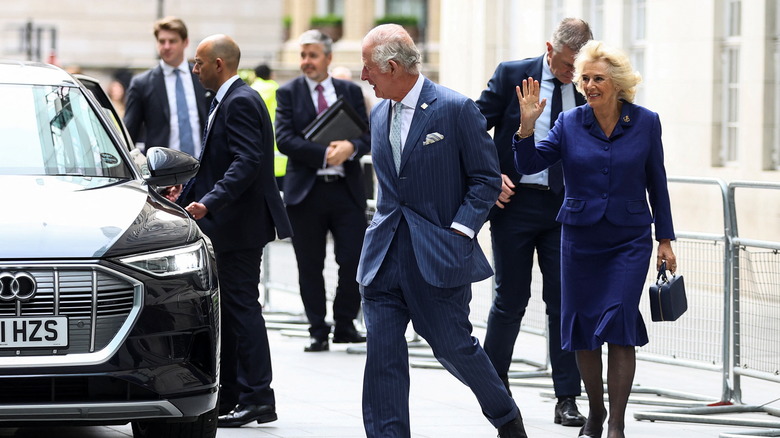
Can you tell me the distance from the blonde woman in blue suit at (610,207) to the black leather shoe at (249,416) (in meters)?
1.65

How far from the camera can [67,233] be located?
6.22 m

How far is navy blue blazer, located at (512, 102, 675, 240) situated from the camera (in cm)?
702

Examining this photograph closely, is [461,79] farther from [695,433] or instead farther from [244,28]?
[244,28]

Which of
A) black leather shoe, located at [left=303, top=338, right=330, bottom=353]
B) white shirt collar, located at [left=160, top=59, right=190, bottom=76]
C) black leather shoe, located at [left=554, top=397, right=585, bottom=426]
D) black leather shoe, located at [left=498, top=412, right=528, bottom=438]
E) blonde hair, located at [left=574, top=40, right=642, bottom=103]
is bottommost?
black leather shoe, located at [left=303, top=338, right=330, bottom=353]

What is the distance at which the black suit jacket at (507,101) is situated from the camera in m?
8.07

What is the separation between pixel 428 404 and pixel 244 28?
4637 centimetres

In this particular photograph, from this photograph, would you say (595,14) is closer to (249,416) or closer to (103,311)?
(249,416)

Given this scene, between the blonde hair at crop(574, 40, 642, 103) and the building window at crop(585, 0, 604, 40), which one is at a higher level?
the building window at crop(585, 0, 604, 40)

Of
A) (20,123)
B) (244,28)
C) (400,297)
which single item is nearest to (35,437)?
(20,123)

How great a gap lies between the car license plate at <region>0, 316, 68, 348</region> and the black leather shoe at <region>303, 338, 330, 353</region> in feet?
16.4

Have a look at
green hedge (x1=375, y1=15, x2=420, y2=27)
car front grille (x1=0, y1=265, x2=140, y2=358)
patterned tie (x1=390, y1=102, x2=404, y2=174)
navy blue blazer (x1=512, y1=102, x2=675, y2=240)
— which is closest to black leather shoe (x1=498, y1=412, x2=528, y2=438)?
navy blue blazer (x1=512, y1=102, x2=675, y2=240)

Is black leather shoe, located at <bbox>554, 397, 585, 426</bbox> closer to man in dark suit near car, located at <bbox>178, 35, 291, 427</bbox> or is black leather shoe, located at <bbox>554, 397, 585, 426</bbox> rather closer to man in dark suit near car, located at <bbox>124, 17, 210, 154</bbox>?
man in dark suit near car, located at <bbox>178, 35, 291, 427</bbox>

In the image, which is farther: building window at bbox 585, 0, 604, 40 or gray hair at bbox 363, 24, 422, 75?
building window at bbox 585, 0, 604, 40

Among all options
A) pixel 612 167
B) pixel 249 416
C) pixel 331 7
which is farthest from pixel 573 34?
pixel 331 7
